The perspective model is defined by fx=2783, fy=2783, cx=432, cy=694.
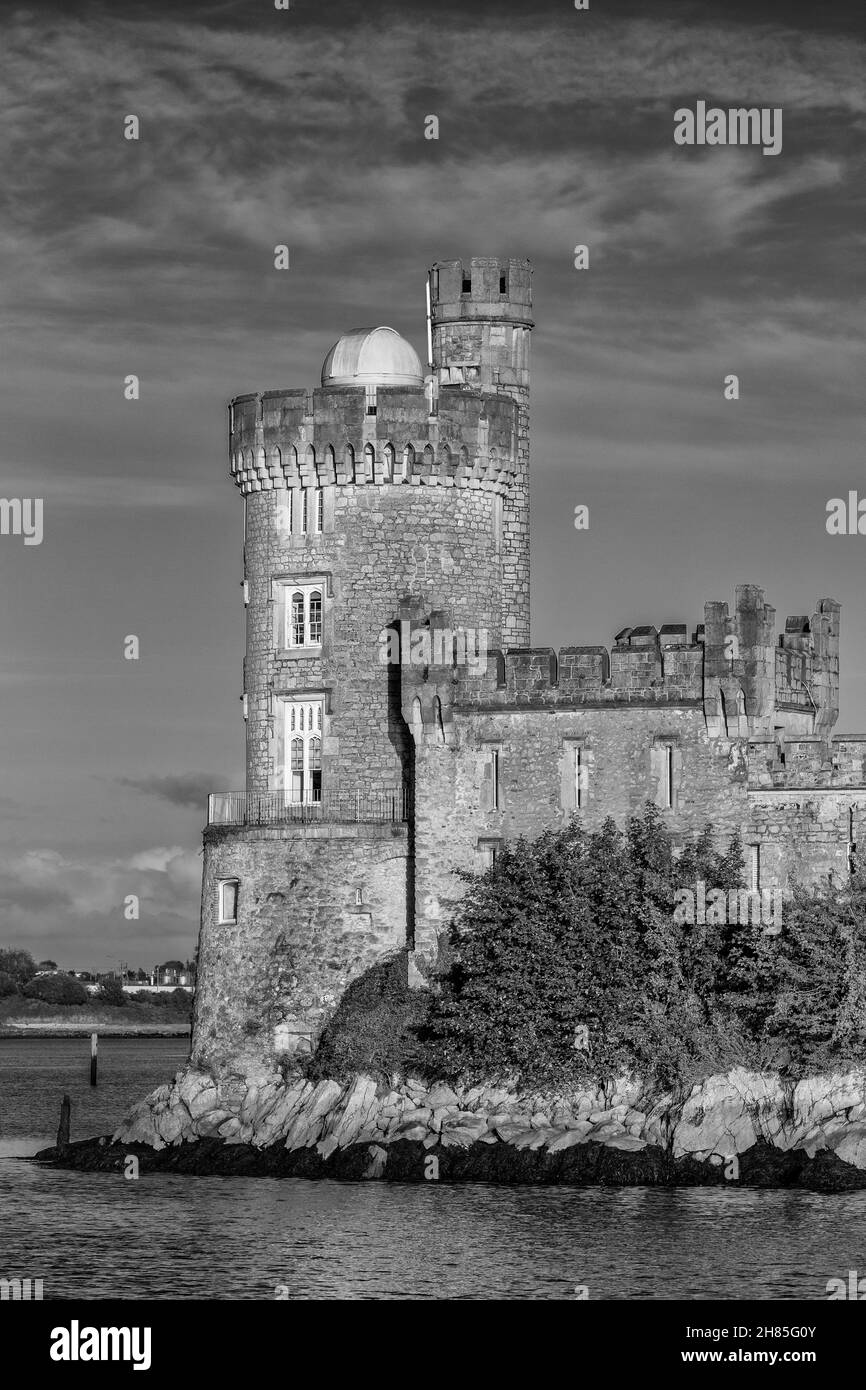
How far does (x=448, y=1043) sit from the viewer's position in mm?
62156

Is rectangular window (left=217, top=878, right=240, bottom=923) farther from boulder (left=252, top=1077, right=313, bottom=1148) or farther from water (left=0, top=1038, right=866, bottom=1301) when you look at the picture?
water (left=0, top=1038, right=866, bottom=1301)

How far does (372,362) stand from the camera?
6994 centimetres

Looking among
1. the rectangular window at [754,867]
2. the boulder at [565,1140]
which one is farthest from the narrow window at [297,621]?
the boulder at [565,1140]

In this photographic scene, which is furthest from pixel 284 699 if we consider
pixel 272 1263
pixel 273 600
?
pixel 272 1263

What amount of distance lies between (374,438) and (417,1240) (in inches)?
885

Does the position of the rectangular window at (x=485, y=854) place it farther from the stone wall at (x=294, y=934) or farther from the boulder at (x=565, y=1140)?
the boulder at (x=565, y=1140)

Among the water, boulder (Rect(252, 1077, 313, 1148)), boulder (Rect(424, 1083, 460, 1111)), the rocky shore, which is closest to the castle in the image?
boulder (Rect(252, 1077, 313, 1148))

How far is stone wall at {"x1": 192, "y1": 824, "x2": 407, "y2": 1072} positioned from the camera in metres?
65.8

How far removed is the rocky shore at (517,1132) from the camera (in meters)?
58.1

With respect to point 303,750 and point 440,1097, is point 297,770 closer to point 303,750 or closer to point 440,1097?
point 303,750

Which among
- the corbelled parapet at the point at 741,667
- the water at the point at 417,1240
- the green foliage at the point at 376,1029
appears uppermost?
the corbelled parapet at the point at 741,667

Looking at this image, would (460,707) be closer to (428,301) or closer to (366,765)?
(366,765)

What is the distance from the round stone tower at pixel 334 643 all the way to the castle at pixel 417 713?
5cm

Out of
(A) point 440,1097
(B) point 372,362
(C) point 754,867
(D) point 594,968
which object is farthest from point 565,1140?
(B) point 372,362
